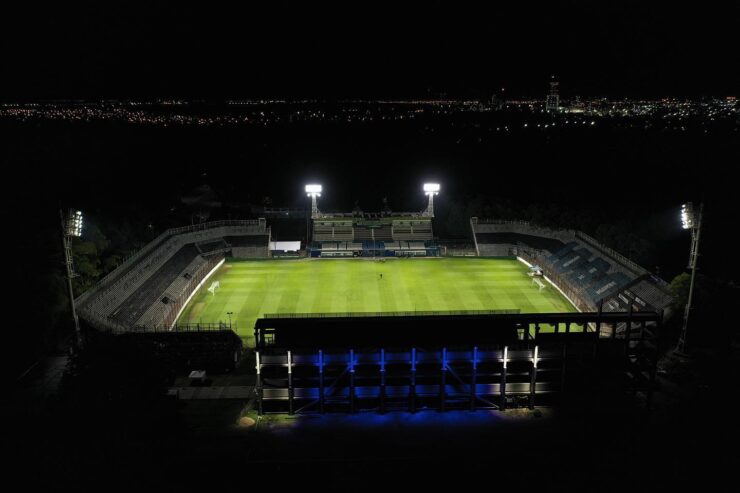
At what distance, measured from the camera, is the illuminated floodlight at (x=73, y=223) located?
26.3 m

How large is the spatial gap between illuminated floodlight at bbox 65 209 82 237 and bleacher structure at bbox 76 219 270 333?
544 centimetres

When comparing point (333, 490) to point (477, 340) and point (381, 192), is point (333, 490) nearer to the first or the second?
point (477, 340)

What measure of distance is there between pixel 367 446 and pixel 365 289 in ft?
71.5

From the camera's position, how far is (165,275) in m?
41.2

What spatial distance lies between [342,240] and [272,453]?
36691mm

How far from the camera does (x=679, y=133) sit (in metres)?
122

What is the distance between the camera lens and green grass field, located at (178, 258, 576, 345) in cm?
3797

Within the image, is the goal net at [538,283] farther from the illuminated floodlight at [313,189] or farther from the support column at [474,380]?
the illuminated floodlight at [313,189]

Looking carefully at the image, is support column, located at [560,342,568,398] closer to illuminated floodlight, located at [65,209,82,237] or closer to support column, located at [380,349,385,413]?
support column, located at [380,349,385,413]

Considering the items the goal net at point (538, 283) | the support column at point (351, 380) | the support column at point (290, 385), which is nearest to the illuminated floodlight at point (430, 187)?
the goal net at point (538, 283)

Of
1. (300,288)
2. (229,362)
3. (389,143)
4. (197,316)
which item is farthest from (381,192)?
(229,362)

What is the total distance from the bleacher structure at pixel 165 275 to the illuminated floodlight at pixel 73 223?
5.44m

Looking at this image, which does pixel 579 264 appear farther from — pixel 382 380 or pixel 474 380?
pixel 382 380

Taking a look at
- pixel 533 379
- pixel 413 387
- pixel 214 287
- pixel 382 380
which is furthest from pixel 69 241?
pixel 533 379
